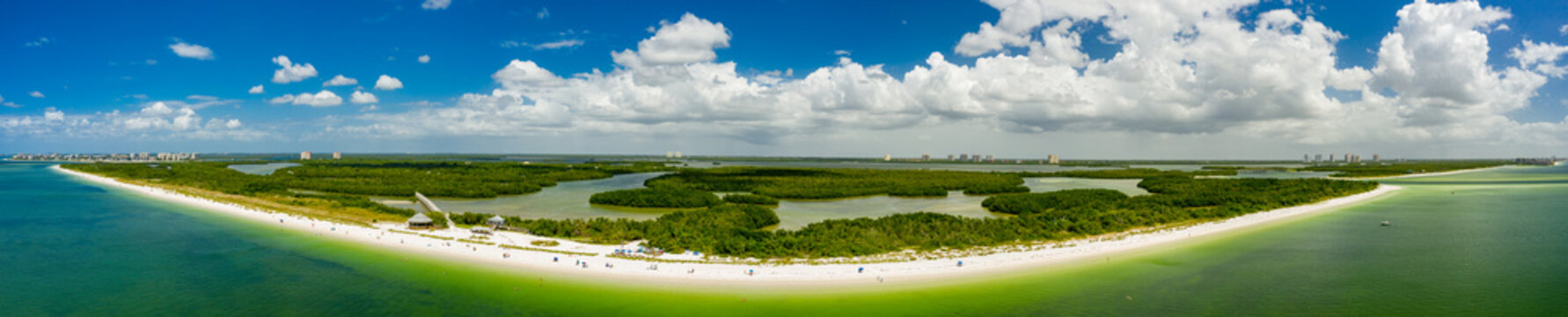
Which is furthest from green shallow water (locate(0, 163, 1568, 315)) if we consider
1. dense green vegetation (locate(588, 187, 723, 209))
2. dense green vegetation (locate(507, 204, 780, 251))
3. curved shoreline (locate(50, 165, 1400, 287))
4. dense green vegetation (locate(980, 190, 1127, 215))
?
dense green vegetation (locate(588, 187, 723, 209))

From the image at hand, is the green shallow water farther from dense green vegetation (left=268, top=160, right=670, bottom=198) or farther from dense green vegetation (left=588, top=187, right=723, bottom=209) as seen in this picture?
dense green vegetation (left=268, top=160, right=670, bottom=198)

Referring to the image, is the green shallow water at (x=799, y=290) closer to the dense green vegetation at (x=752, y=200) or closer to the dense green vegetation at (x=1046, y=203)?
the dense green vegetation at (x=1046, y=203)

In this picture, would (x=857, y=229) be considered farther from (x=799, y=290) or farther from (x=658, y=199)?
(x=658, y=199)

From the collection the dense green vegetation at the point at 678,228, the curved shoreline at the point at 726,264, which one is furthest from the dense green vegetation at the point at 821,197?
the curved shoreline at the point at 726,264

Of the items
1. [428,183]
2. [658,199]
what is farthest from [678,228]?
[428,183]

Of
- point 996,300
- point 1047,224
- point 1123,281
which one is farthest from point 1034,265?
point 1047,224

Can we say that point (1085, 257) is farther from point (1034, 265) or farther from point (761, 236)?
point (761, 236)
